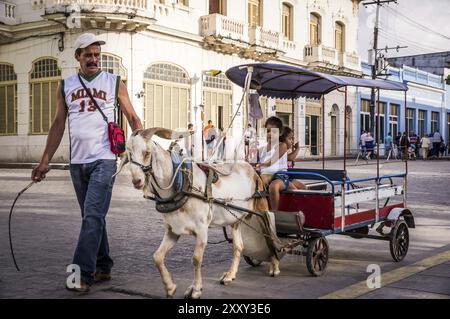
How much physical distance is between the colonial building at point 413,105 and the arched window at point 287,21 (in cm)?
861

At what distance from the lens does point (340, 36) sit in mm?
38031

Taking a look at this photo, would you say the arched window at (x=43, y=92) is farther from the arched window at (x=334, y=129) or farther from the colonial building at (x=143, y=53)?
the arched window at (x=334, y=129)

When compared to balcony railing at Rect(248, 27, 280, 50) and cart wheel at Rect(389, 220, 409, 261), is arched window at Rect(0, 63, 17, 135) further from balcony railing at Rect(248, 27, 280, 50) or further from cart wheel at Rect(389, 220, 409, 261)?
cart wheel at Rect(389, 220, 409, 261)

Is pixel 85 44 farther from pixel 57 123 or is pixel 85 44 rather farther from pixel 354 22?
pixel 354 22

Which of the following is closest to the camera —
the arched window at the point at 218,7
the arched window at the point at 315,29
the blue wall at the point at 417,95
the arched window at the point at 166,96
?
the arched window at the point at 166,96

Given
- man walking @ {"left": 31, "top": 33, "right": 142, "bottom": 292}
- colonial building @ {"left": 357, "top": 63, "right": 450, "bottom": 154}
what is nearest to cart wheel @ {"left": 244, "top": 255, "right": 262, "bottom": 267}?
man walking @ {"left": 31, "top": 33, "right": 142, "bottom": 292}

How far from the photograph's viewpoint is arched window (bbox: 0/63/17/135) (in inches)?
982

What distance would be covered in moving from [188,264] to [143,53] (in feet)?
60.0

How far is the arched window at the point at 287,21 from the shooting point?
32.3 meters

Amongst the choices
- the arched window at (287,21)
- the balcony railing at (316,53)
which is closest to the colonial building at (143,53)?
the arched window at (287,21)

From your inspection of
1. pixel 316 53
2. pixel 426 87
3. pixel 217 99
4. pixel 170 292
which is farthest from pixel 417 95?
pixel 170 292

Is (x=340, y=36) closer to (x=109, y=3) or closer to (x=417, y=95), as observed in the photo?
(x=417, y=95)

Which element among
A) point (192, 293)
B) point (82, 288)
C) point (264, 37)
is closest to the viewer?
point (192, 293)

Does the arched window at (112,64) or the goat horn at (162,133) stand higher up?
the arched window at (112,64)
